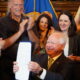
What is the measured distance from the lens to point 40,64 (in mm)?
1690

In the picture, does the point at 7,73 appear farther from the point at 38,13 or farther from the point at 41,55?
the point at 38,13

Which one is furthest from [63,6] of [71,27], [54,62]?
[54,62]

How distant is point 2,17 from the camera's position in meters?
1.74

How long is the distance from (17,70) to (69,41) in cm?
41

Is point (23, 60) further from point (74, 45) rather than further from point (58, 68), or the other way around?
point (74, 45)

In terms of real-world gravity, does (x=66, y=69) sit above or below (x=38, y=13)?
below

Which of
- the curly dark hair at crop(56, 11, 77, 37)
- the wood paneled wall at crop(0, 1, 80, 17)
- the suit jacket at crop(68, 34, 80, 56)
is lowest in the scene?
the suit jacket at crop(68, 34, 80, 56)

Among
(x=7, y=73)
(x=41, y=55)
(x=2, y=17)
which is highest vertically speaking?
(x=2, y=17)

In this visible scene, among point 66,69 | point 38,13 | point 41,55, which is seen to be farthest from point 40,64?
point 38,13

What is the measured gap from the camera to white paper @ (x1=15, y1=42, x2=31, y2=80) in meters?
1.68

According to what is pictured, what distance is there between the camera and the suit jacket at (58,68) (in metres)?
1.67

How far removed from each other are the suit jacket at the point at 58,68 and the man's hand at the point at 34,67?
0.17 feet

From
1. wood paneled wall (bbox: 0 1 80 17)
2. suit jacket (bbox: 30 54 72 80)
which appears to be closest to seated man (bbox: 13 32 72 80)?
suit jacket (bbox: 30 54 72 80)

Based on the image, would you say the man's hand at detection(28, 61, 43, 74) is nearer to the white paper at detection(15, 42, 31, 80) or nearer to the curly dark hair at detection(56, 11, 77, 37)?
the white paper at detection(15, 42, 31, 80)
